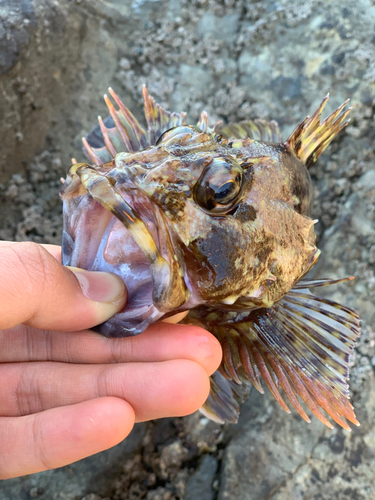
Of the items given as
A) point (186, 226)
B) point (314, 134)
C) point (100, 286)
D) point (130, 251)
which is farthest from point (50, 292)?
point (314, 134)

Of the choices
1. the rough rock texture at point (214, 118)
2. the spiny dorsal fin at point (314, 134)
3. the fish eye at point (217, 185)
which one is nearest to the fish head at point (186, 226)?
the fish eye at point (217, 185)

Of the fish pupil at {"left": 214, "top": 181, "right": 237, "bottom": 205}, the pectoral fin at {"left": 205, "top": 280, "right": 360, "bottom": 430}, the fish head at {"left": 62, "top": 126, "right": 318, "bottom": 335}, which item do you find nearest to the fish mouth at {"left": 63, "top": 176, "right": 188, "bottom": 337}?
the fish head at {"left": 62, "top": 126, "right": 318, "bottom": 335}

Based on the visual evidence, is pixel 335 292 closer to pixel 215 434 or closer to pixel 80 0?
pixel 215 434

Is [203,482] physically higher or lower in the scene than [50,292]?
lower

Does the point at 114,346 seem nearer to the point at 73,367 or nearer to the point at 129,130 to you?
the point at 73,367

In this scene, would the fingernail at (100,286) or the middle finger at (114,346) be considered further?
the middle finger at (114,346)

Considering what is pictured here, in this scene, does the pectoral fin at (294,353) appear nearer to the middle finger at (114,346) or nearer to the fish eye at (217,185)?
the middle finger at (114,346)

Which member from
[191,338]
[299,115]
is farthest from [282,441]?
[299,115]
